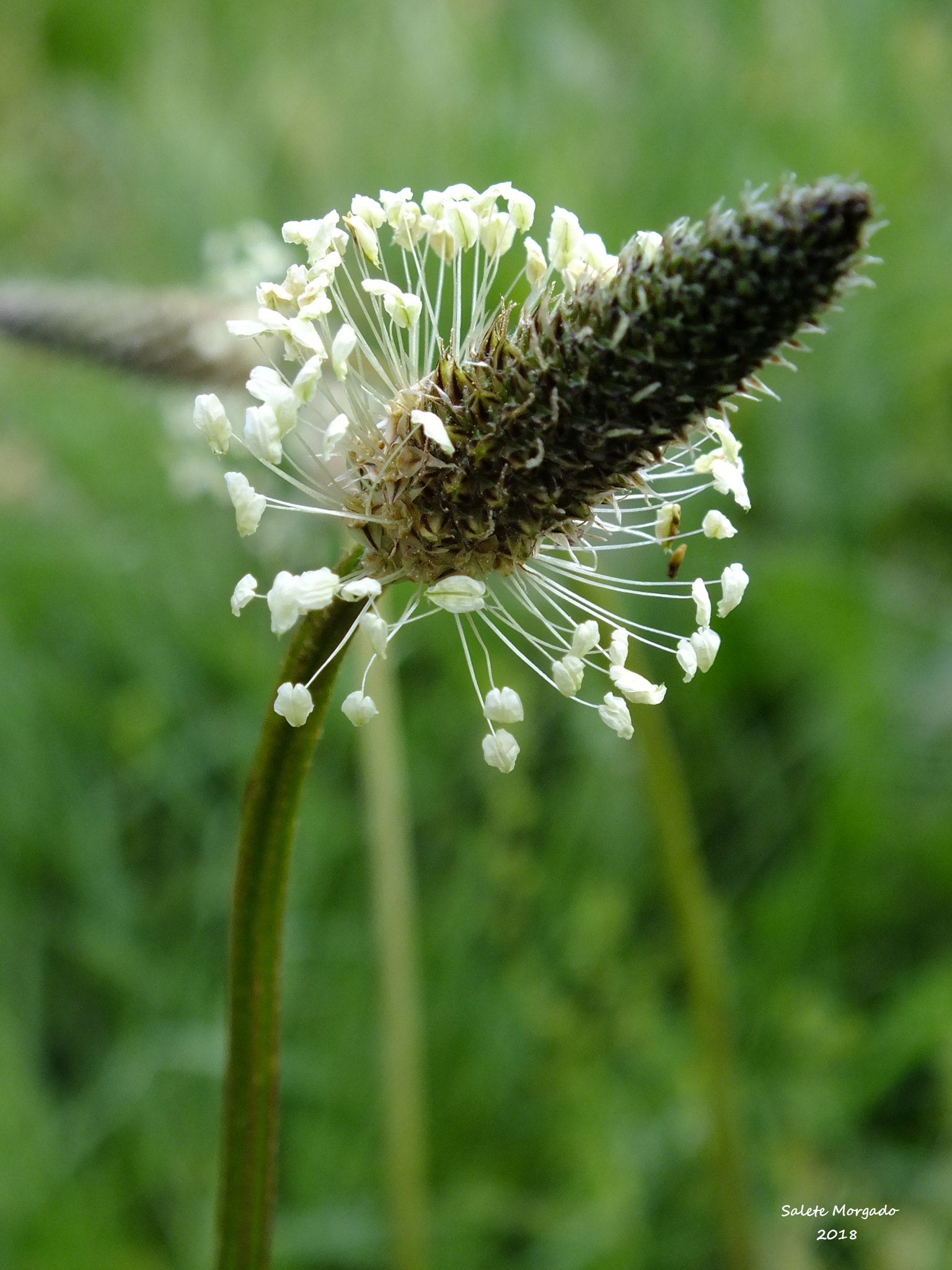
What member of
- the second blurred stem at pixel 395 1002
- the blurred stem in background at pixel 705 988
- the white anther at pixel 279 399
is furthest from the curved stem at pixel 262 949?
the blurred stem in background at pixel 705 988

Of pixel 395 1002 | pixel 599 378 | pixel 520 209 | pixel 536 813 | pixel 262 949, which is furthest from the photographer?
pixel 536 813

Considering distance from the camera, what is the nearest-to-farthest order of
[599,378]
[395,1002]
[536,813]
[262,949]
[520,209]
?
[599,378] < [262,949] < [520,209] < [395,1002] < [536,813]

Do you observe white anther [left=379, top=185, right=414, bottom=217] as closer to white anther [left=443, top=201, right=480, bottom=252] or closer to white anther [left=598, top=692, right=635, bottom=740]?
white anther [left=443, top=201, right=480, bottom=252]

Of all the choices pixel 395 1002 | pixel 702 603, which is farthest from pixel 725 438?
pixel 395 1002

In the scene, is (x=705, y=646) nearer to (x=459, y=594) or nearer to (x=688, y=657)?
(x=688, y=657)

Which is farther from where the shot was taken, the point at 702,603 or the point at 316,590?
the point at 702,603

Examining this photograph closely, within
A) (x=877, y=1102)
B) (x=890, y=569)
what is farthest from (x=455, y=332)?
(x=890, y=569)

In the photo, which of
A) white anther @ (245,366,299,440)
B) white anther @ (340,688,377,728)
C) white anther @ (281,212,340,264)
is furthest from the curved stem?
white anther @ (281,212,340,264)
